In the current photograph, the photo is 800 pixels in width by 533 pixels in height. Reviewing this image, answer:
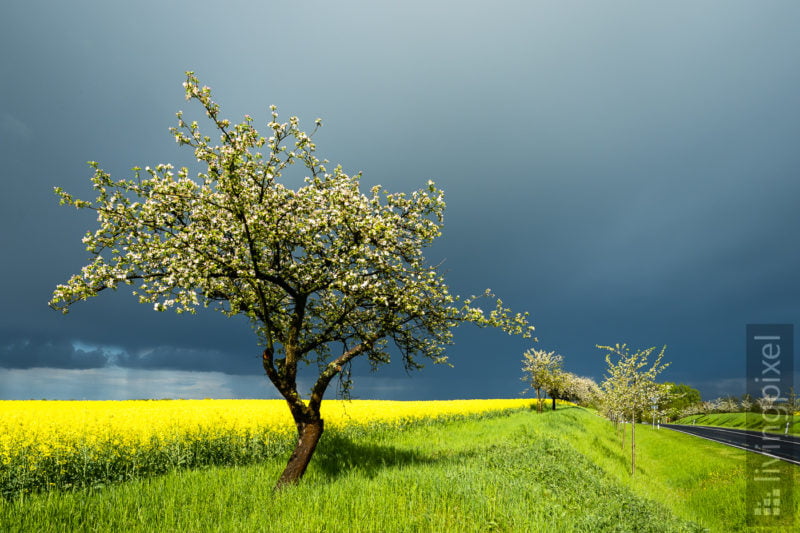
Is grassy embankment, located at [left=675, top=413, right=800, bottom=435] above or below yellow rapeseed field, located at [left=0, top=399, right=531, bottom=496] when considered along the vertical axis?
below

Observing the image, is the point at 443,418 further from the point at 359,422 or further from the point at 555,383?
the point at 555,383

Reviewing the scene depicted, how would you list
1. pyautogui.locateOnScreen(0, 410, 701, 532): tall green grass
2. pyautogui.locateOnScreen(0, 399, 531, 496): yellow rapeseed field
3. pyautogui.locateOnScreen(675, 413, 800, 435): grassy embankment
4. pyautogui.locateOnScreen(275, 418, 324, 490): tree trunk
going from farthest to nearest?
pyautogui.locateOnScreen(675, 413, 800, 435): grassy embankment → pyautogui.locateOnScreen(0, 399, 531, 496): yellow rapeseed field → pyautogui.locateOnScreen(275, 418, 324, 490): tree trunk → pyautogui.locateOnScreen(0, 410, 701, 532): tall green grass

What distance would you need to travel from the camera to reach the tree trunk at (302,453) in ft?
38.5

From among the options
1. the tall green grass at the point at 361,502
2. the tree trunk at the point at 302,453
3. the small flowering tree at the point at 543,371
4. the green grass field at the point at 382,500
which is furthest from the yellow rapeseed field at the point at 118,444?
the small flowering tree at the point at 543,371

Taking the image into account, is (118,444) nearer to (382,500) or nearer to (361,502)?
(361,502)

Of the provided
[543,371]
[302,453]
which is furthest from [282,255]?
[543,371]

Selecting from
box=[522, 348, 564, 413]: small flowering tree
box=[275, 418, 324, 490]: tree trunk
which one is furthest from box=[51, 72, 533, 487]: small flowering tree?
box=[522, 348, 564, 413]: small flowering tree

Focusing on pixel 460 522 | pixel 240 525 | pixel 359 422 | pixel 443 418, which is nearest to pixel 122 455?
pixel 240 525

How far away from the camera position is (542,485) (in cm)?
1327

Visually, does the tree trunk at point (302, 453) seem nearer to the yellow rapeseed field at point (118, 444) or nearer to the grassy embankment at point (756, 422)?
the yellow rapeseed field at point (118, 444)

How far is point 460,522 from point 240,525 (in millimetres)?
4768

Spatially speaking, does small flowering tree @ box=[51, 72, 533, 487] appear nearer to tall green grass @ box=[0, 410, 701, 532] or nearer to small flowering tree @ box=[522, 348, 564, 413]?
tall green grass @ box=[0, 410, 701, 532]

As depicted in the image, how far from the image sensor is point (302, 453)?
12008mm

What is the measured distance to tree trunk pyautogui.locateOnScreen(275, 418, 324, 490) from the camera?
11750mm
